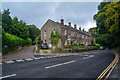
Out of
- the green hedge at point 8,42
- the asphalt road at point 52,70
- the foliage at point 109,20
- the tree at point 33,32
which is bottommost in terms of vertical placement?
the asphalt road at point 52,70

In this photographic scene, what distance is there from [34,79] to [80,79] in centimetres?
286

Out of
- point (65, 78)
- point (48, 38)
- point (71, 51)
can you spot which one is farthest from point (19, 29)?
point (65, 78)

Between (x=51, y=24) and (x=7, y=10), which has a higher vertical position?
(x=7, y=10)

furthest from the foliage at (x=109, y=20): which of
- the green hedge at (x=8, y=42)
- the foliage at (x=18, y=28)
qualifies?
the foliage at (x=18, y=28)

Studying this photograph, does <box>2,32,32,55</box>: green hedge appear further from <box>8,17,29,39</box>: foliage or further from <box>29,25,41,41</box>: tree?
<box>29,25,41,41</box>: tree

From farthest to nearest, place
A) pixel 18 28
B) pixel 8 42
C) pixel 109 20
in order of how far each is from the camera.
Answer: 1. pixel 18 28
2. pixel 8 42
3. pixel 109 20

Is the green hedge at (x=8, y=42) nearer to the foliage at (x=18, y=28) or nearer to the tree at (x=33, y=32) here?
the foliage at (x=18, y=28)

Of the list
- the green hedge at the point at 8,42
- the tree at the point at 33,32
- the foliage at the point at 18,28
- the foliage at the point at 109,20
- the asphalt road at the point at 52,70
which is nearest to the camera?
the asphalt road at the point at 52,70

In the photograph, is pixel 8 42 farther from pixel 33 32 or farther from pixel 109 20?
pixel 33 32

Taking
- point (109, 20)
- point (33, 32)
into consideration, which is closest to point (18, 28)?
point (109, 20)

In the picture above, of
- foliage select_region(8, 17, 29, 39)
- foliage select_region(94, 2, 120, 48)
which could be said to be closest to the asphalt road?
foliage select_region(94, 2, 120, 48)

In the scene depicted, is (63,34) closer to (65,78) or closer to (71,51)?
(71,51)

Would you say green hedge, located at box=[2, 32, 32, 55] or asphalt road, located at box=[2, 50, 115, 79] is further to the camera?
green hedge, located at box=[2, 32, 32, 55]

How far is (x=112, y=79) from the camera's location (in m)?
5.20
